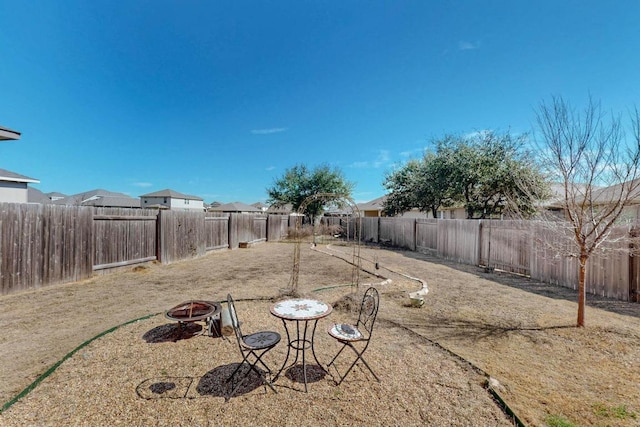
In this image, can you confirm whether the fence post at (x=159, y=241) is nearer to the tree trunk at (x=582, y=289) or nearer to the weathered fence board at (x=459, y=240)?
the tree trunk at (x=582, y=289)

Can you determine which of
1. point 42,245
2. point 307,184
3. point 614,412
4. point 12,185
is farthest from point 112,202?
point 614,412

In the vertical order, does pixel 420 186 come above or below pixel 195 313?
above

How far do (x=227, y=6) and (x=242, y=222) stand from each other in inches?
389

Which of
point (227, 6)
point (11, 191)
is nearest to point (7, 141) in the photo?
point (227, 6)

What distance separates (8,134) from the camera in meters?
4.40

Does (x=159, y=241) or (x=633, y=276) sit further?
(x=159, y=241)

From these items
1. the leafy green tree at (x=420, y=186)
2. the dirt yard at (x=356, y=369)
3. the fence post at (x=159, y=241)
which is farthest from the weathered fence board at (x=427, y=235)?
the fence post at (x=159, y=241)

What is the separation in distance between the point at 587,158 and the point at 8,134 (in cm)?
915

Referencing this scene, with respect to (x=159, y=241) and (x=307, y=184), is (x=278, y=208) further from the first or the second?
(x=159, y=241)

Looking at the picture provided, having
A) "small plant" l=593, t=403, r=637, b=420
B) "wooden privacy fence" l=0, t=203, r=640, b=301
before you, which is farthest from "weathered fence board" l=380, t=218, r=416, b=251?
"small plant" l=593, t=403, r=637, b=420

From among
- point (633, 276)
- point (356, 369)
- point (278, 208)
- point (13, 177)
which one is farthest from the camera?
point (278, 208)

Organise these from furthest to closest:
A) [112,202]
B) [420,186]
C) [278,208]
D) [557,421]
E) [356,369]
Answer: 1. [112,202]
2. [278,208]
3. [420,186]
4. [356,369]
5. [557,421]

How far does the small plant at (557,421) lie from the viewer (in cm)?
218

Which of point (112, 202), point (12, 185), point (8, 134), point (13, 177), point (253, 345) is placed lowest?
point (253, 345)
